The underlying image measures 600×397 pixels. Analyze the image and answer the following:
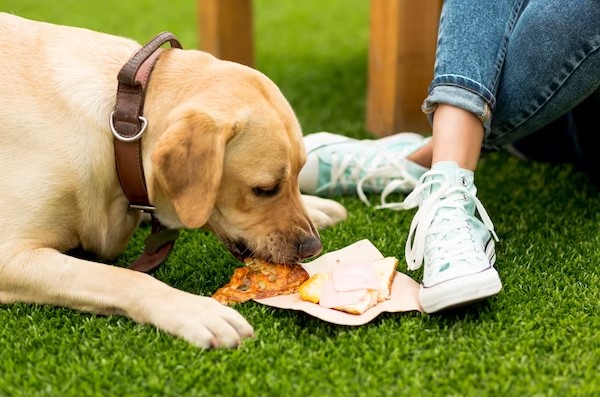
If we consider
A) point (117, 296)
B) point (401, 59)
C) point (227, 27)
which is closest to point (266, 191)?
point (117, 296)

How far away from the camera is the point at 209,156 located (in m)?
1.68

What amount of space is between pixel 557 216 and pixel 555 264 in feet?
1.29

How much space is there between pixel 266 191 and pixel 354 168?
823 mm

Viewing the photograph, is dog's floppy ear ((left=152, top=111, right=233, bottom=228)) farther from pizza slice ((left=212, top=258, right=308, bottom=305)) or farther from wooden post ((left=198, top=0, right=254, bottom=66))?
wooden post ((left=198, top=0, right=254, bottom=66))

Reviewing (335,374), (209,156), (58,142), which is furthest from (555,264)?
(58,142)

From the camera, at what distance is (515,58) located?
212 cm

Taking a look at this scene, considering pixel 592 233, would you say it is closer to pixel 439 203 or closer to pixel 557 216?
pixel 557 216

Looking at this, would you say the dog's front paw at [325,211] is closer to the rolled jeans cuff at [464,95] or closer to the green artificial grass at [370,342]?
the green artificial grass at [370,342]

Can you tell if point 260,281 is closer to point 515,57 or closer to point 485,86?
point 485,86

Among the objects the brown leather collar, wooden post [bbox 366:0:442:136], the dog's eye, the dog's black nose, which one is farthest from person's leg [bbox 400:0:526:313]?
wooden post [bbox 366:0:442:136]

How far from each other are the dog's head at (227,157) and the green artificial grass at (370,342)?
0.17 m

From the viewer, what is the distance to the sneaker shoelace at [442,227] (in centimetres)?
180

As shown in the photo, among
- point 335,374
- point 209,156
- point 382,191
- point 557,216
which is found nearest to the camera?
point 335,374

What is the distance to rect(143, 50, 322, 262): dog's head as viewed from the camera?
5.49ft
